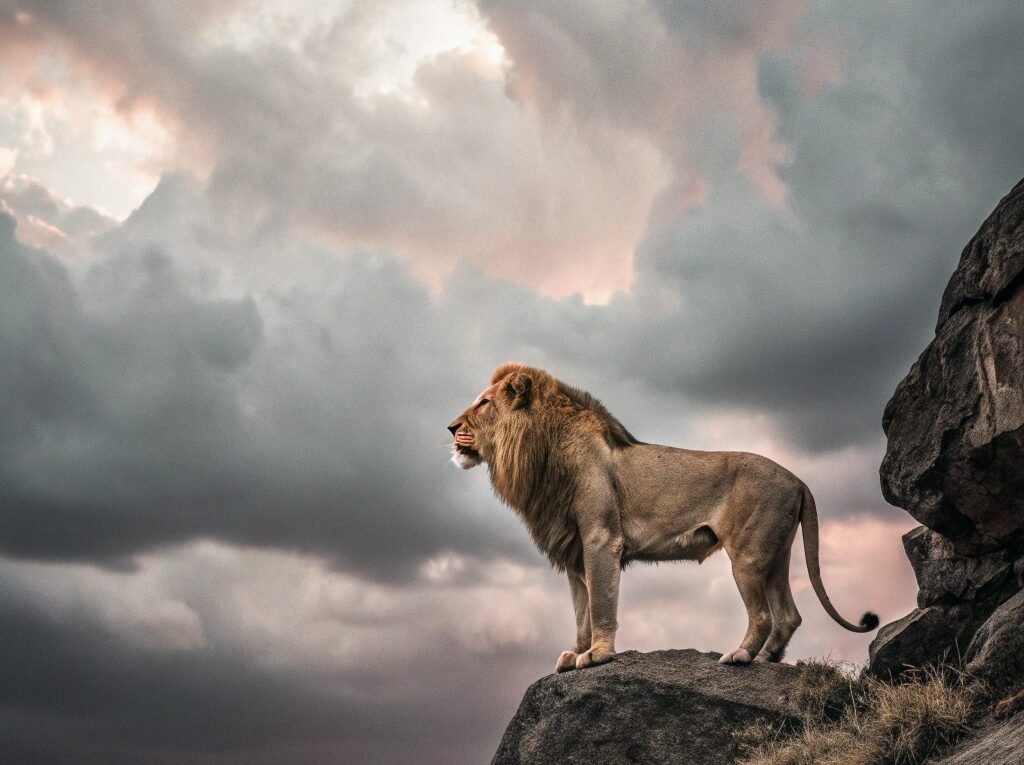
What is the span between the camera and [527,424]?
12.0m

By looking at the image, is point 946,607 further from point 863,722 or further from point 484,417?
point 484,417

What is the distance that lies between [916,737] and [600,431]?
4676mm

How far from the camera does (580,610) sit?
1190 cm

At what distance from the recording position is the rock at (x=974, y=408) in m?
9.27

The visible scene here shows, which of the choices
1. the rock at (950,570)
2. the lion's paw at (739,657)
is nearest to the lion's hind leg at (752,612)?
the lion's paw at (739,657)

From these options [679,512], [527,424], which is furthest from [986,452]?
[527,424]

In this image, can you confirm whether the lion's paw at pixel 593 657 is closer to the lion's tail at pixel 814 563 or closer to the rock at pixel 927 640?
the lion's tail at pixel 814 563

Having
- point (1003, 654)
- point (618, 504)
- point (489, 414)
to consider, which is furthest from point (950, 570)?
point (489, 414)

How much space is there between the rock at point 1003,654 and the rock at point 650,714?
88.1 inches

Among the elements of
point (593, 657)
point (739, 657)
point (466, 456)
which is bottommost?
point (739, 657)

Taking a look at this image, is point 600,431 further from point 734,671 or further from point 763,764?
point 763,764

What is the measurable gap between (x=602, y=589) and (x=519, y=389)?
7.97ft

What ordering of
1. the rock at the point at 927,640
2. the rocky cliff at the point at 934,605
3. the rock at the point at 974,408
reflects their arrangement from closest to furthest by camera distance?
the rocky cliff at the point at 934,605
the rock at the point at 974,408
the rock at the point at 927,640

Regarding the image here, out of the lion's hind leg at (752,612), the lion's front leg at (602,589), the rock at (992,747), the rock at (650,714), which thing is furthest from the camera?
the lion's front leg at (602,589)
